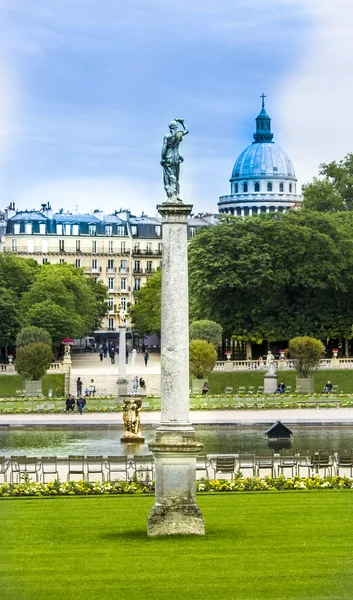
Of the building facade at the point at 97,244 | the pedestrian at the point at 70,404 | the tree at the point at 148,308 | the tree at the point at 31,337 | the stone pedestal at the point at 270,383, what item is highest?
the building facade at the point at 97,244

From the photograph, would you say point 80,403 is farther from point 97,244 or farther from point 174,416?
point 97,244

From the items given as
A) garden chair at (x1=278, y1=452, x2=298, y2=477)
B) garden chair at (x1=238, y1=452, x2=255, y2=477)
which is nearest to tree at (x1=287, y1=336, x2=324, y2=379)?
garden chair at (x1=238, y1=452, x2=255, y2=477)

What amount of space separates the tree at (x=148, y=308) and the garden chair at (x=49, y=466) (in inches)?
3443

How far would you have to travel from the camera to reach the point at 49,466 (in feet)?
169

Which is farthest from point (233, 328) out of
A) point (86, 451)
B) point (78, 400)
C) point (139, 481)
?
point (139, 481)

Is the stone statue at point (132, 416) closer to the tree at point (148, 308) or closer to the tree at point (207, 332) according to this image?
the tree at point (207, 332)

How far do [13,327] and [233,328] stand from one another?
16118 mm

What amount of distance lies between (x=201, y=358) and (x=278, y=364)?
26.9 feet

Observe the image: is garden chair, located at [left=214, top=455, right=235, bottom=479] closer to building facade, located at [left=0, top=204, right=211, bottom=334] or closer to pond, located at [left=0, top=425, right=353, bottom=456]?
pond, located at [left=0, top=425, right=353, bottom=456]

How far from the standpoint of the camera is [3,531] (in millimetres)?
31047

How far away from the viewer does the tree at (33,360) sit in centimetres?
9275

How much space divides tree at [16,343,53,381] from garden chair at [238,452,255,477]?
41.9 meters

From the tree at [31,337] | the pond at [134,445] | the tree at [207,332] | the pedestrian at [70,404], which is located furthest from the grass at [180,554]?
the tree at [31,337]

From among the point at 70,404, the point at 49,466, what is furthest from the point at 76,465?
the point at 70,404
